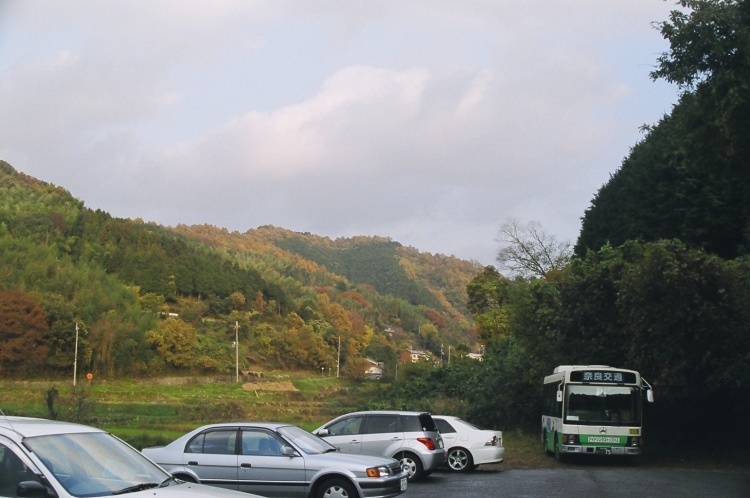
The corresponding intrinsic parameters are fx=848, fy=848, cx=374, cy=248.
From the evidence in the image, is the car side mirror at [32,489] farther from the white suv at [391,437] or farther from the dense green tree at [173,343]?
the dense green tree at [173,343]

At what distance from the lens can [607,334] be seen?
30516 millimetres

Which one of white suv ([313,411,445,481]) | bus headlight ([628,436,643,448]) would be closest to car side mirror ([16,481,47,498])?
white suv ([313,411,445,481])

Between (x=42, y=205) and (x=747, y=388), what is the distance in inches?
4735

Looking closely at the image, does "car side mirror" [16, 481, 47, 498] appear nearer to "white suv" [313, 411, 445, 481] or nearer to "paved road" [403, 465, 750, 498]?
"paved road" [403, 465, 750, 498]

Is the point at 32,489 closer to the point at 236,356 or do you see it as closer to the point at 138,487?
the point at 138,487

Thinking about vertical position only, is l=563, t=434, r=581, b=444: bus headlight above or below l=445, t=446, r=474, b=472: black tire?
above

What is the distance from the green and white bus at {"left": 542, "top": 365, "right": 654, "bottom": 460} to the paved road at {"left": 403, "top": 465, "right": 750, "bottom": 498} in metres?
0.84

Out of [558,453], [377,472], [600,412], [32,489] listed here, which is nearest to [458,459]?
[558,453]

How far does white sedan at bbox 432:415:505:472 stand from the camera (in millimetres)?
22203

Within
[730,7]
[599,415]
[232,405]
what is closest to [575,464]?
[599,415]

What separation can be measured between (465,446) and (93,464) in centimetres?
1562

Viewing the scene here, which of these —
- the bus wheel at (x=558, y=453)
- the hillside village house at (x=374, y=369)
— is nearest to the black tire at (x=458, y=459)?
the bus wheel at (x=558, y=453)

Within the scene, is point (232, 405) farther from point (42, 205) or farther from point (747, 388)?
point (42, 205)

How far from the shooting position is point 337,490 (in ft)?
43.6
